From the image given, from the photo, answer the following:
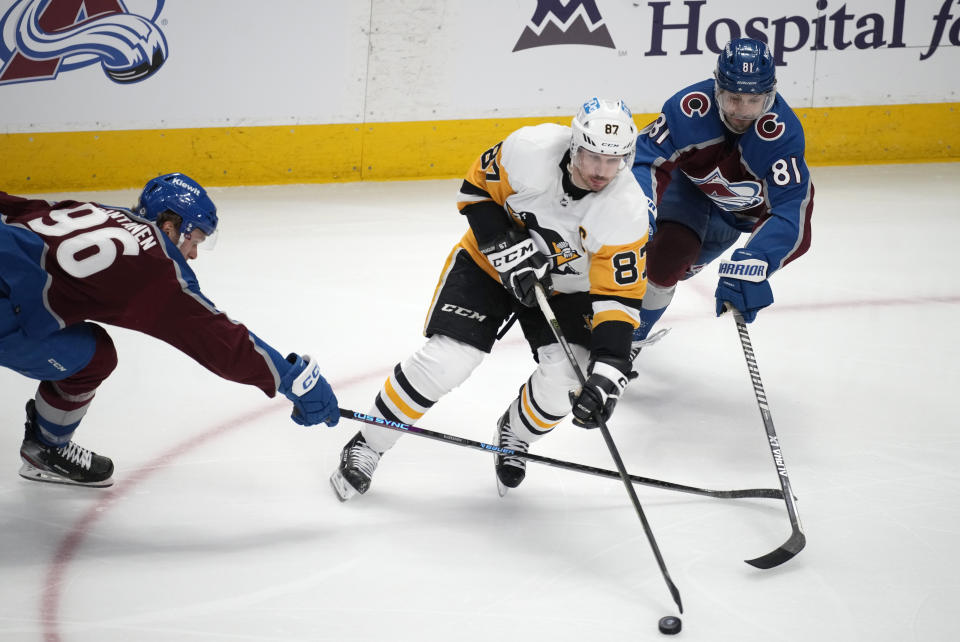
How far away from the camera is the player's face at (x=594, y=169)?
8.39ft

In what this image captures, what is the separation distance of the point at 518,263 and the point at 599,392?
1.44 feet

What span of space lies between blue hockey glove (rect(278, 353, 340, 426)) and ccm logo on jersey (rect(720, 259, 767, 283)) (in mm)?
1238

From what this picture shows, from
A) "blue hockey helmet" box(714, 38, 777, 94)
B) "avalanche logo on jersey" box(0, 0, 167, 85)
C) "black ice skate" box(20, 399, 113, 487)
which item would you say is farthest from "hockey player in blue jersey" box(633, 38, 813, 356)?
"avalanche logo on jersey" box(0, 0, 167, 85)

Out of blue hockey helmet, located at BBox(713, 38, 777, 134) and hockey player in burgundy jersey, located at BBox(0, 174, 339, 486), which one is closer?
hockey player in burgundy jersey, located at BBox(0, 174, 339, 486)

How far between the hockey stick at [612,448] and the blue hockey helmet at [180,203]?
0.88 meters

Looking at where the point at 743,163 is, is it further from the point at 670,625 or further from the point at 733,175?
the point at 670,625

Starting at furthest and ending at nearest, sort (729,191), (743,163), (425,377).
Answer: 1. (729,191)
2. (743,163)
3. (425,377)

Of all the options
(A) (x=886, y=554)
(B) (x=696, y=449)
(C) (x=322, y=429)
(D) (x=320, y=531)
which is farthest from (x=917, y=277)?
(D) (x=320, y=531)

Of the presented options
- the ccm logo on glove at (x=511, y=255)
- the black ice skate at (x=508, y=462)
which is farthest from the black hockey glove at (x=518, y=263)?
the black ice skate at (x=508, y=462)

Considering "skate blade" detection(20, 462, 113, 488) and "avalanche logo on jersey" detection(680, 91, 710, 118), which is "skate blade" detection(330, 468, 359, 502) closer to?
"skate blade" detection(20, 462, 113, 488)

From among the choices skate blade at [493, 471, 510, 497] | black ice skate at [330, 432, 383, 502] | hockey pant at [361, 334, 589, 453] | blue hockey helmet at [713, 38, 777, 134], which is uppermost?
blue hockey helmet at [713, 38, 777, 134]

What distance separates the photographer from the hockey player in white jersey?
8.46ft

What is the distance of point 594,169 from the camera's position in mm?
2578

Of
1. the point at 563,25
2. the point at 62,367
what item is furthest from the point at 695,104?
the point at 563,25
